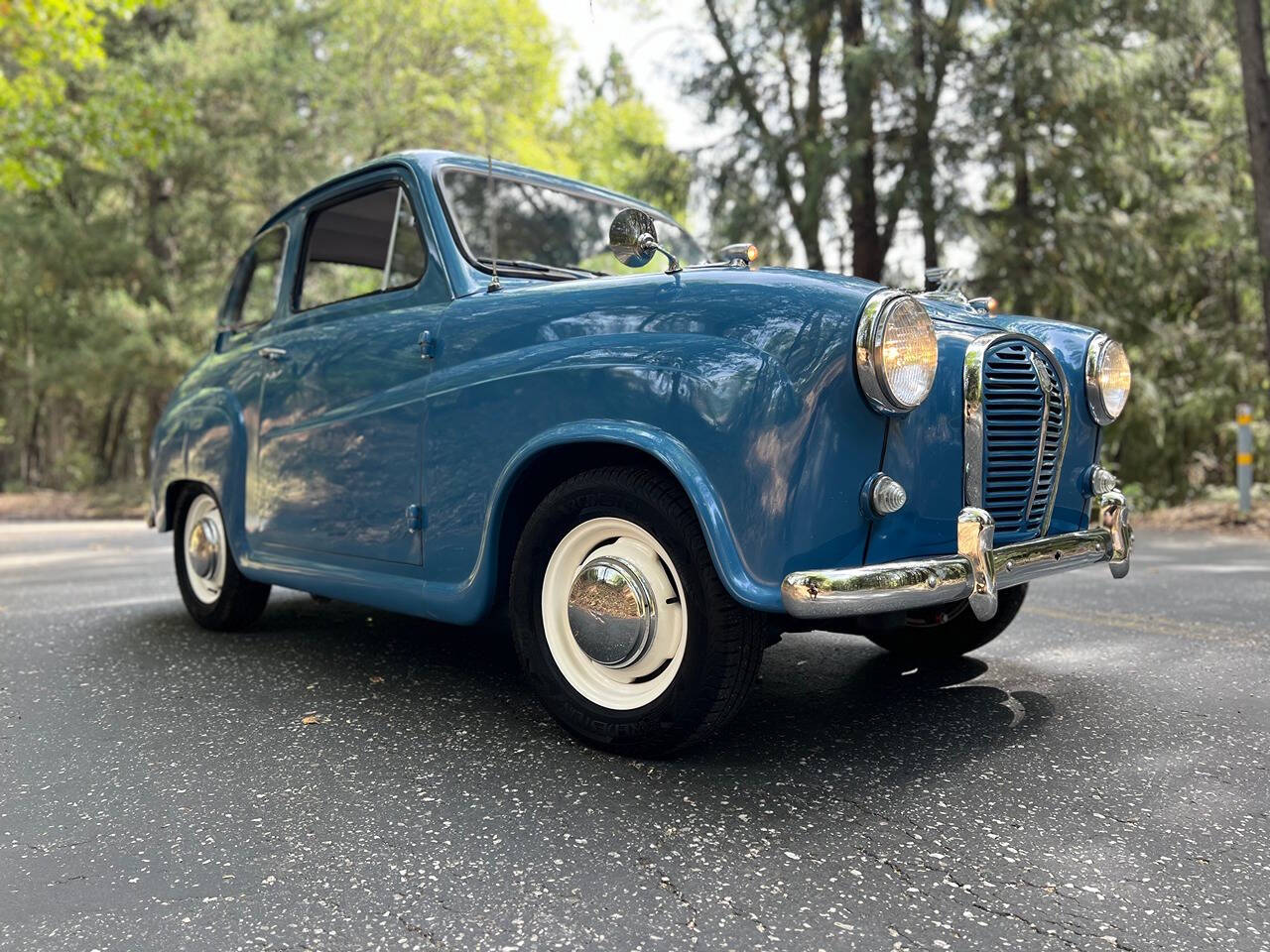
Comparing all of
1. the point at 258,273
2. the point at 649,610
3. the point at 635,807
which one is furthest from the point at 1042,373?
the point at 258,273

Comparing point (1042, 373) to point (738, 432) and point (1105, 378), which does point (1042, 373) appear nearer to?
point (1105, 378)

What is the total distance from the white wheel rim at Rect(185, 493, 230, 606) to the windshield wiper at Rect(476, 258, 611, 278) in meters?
1.78

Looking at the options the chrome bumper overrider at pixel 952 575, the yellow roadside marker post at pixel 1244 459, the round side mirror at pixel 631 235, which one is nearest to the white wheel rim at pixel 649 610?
the chrome bumper overrider at pixel 952 575

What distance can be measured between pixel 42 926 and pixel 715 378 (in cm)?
175

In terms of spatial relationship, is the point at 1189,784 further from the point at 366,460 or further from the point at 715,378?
the point at 366,460

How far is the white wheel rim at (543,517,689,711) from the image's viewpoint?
97.9 inches

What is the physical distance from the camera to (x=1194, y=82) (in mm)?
12094

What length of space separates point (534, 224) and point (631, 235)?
1.27 m

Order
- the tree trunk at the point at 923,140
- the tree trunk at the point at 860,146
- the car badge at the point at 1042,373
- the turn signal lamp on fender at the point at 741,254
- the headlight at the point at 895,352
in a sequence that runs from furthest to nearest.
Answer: the tree trunk at the point at 923,140 → the tree trunk at the point at 860,146 → the turn signal lamp on fender at the point at 741,254 → the car badge at the point at 1042,373 → the headlight at the point at 895,352

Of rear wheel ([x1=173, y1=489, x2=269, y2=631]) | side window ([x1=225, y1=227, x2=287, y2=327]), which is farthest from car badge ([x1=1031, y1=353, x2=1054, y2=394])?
rear wheel ([x1=173, y1=489, x2=269, y2=631])

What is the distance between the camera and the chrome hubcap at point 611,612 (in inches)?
97.9

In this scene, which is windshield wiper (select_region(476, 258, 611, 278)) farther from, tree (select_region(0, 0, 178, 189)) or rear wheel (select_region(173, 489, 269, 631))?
tree (select_region(0, 0, 178, 189))

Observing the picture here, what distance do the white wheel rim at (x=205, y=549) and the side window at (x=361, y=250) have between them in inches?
43.2

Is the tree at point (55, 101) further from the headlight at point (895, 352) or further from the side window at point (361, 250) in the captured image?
the headlight at point (895, 352)
